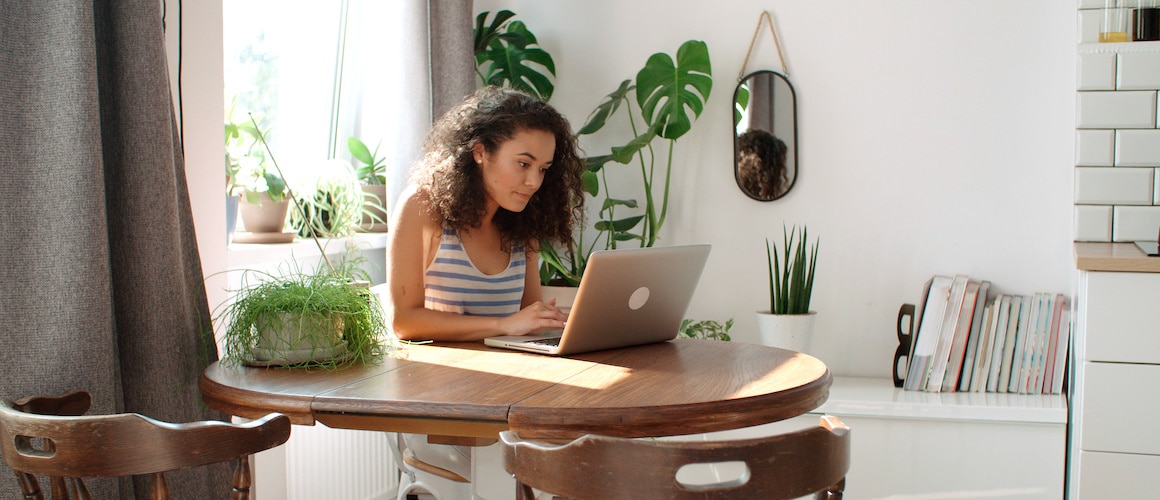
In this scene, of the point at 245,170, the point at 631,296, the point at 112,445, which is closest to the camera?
the point at 112,445

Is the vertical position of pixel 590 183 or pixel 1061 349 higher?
pixel 590 183

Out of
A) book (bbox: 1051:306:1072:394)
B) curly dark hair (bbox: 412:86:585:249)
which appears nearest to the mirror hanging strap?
curly dark hair (bbox: 412:86:585:249)

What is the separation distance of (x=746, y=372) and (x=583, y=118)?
2.01 meters

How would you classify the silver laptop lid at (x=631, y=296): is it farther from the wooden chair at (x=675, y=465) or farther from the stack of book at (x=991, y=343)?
the stack of book at (x=991, y=343)

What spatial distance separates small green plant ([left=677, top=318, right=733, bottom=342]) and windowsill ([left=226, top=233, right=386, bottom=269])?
1075mm

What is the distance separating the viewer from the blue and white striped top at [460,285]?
229 cm

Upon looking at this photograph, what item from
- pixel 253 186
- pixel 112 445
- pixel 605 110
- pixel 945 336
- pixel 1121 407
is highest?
pixel 605 110

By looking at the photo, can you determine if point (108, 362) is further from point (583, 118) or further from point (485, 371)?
point (583, 118)

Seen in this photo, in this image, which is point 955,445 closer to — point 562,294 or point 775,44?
point 562,294

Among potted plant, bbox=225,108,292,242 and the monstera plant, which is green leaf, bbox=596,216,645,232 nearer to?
the monstera plant

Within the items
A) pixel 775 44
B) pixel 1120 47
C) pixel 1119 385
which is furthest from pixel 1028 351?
pixel 775 44

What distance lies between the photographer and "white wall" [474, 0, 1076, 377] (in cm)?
308

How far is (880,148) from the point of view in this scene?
127 inches

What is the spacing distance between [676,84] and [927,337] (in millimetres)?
1152
